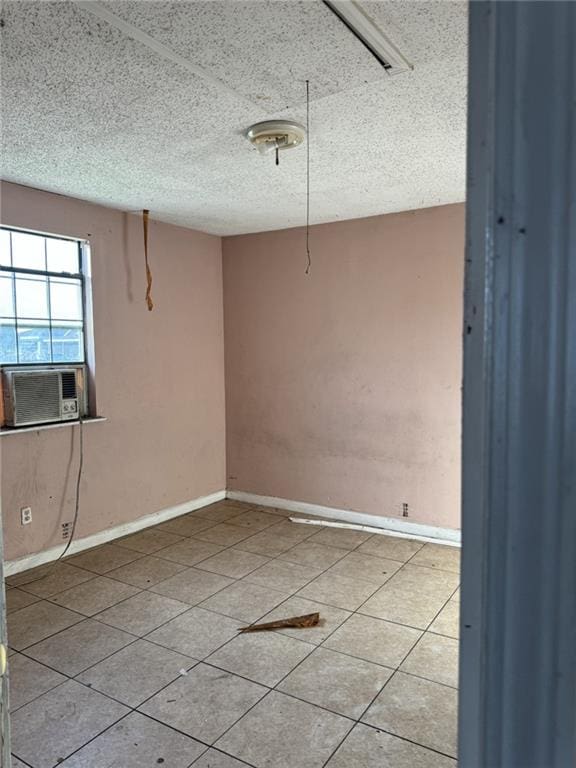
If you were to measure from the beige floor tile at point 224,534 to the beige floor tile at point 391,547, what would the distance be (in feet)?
3.07

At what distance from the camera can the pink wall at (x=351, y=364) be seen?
12.7 feet

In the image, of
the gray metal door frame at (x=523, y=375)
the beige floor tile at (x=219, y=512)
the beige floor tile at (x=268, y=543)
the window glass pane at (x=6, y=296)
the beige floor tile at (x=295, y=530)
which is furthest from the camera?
the beige floor tile at (x=219, y=512)

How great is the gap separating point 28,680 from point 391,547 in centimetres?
245

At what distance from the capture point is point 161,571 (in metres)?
3.41

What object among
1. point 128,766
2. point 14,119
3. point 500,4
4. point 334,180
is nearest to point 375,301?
point 334,180

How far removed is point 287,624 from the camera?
2742 millimetres

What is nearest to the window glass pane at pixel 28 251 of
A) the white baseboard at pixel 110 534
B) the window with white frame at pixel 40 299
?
the window with white frame at pixel 40 299

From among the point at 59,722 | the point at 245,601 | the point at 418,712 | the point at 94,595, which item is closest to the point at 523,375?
the point at 418,712

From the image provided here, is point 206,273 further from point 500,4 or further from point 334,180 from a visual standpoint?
point 500,4

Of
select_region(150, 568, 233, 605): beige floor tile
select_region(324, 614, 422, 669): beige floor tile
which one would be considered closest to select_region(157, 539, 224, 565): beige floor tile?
select_region(150, 568, 233, 605): beige floor tile

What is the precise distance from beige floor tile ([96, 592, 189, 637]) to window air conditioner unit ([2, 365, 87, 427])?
133 centimetres

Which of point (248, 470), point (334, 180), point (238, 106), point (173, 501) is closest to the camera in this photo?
point (238, 106)

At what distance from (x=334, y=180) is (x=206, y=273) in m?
1.90

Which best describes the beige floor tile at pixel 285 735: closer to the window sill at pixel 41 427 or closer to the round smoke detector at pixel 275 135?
the window sill at pixel 41 427
